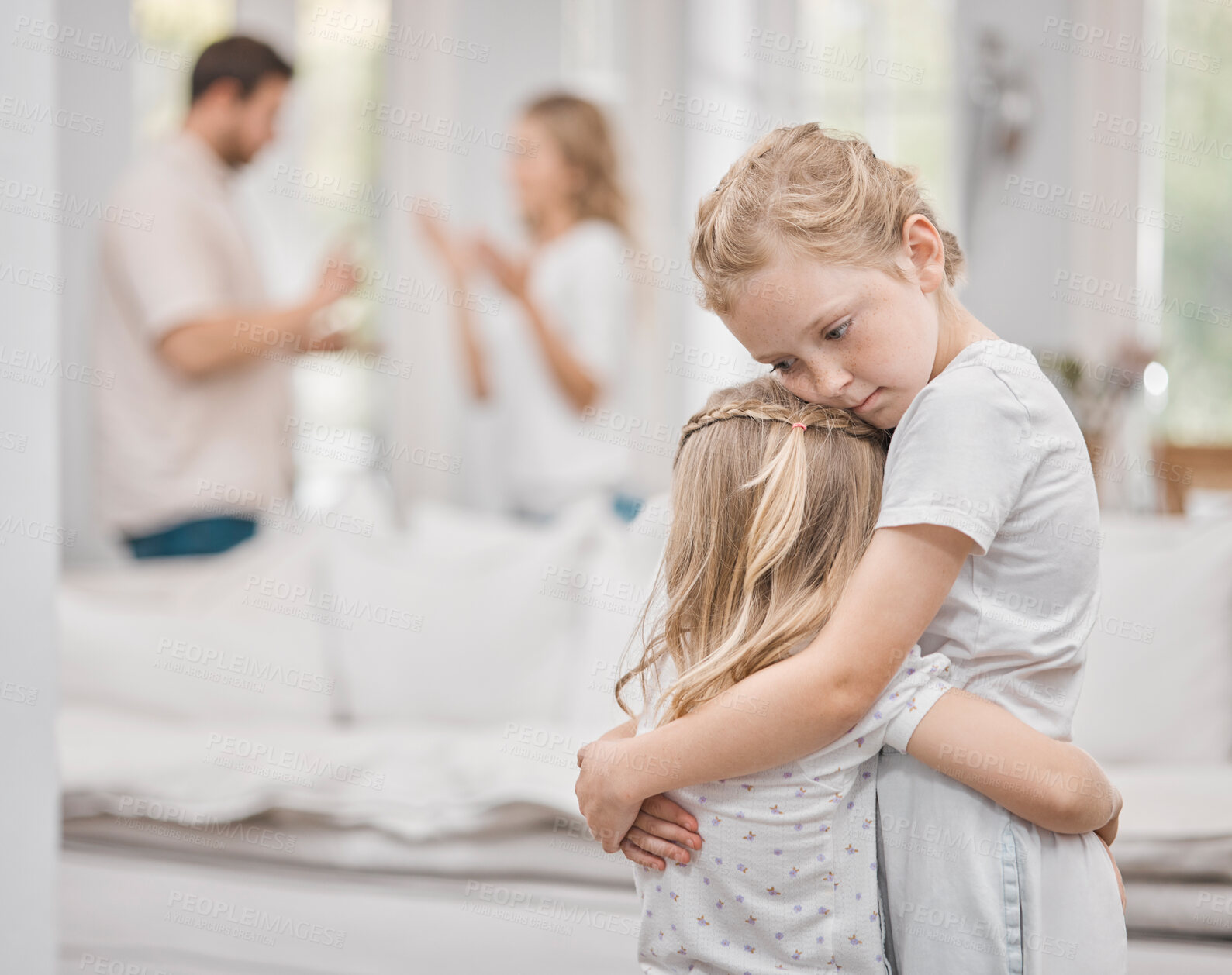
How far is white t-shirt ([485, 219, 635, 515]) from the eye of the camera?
2.75 meters

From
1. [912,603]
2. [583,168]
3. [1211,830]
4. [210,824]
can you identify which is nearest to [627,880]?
[210,824]

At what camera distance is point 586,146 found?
2.89m

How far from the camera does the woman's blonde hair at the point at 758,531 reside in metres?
0.88

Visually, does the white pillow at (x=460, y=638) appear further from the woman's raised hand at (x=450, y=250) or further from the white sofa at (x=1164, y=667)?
the woman's raised hand at (x=450, y=250)

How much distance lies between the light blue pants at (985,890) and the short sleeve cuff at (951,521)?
0.20 m

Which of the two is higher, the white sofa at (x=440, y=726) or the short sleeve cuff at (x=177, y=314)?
the short sleeve cuff at (x=177, y=314)

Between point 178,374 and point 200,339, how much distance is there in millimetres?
171

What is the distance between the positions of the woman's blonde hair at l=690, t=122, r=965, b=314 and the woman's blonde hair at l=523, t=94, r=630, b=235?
208 centimetres

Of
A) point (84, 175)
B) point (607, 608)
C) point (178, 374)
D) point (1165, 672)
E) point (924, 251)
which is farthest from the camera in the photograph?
point (84, 175)

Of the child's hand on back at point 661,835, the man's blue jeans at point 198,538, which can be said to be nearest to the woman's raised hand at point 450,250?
the man's blue jeans at point 198,538

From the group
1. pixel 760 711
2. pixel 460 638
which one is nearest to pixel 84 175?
pixel 460 638

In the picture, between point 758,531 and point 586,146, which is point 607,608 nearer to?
point 758,531

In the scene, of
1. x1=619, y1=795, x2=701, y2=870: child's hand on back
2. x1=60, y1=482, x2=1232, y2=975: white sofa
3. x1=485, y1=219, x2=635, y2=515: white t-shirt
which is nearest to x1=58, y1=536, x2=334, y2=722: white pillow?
x1=60, y1=482, x2=1232, y2=975: white sofa

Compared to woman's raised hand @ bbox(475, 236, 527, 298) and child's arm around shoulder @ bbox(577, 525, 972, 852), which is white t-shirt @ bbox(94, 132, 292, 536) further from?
child's arm around shoulder @ bbox(577, 525, 972, 852)
